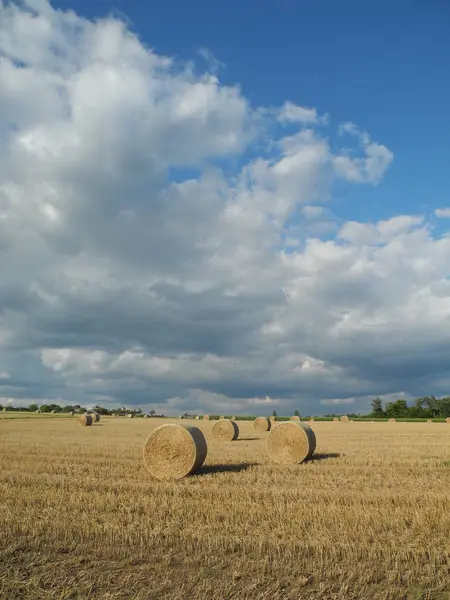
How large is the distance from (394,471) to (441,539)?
22.3ft

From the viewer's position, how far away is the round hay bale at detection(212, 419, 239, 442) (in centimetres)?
2629

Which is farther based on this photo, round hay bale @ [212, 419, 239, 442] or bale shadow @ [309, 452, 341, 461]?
round hay bale @ [212, 419, 239, 442]

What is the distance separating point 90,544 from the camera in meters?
6.98

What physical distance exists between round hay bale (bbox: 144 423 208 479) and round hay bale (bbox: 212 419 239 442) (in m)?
12.7

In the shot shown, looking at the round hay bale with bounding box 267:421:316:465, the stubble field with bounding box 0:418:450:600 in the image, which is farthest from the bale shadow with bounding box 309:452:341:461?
the stubble field with bounding box 0:418:450:600

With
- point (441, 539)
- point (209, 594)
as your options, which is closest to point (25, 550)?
point (209, 594)

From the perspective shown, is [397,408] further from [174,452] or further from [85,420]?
[174,452]

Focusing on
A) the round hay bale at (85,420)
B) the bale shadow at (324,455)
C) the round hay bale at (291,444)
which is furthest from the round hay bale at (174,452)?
the round hay bale at (85,420)

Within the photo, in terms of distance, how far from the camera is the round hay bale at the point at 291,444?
16.3 meters

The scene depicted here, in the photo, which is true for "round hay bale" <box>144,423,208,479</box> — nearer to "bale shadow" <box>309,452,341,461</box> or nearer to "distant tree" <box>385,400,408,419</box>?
"bale shadow" <box>309,452,341,461</box>

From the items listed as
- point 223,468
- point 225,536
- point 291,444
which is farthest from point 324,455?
point 225,536

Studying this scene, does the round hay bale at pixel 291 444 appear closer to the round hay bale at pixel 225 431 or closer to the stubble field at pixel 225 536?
the stubble field at pixel 225 536

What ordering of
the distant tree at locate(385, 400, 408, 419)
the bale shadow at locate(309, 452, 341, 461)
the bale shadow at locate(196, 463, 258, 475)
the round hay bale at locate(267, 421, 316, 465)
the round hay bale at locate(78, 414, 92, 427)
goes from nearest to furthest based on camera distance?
the bale shadow at locate(196, 463, 258, 475), the round hay bale at locate(267, 421, 316, 465), the bale shadow at locate(309, 452, 341, 461), the round hay bale at locate(78, 414, 92, 427), the distant tree at locate(385, 400, 408, 419)

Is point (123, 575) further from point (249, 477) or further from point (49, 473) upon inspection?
point (49, 473)
